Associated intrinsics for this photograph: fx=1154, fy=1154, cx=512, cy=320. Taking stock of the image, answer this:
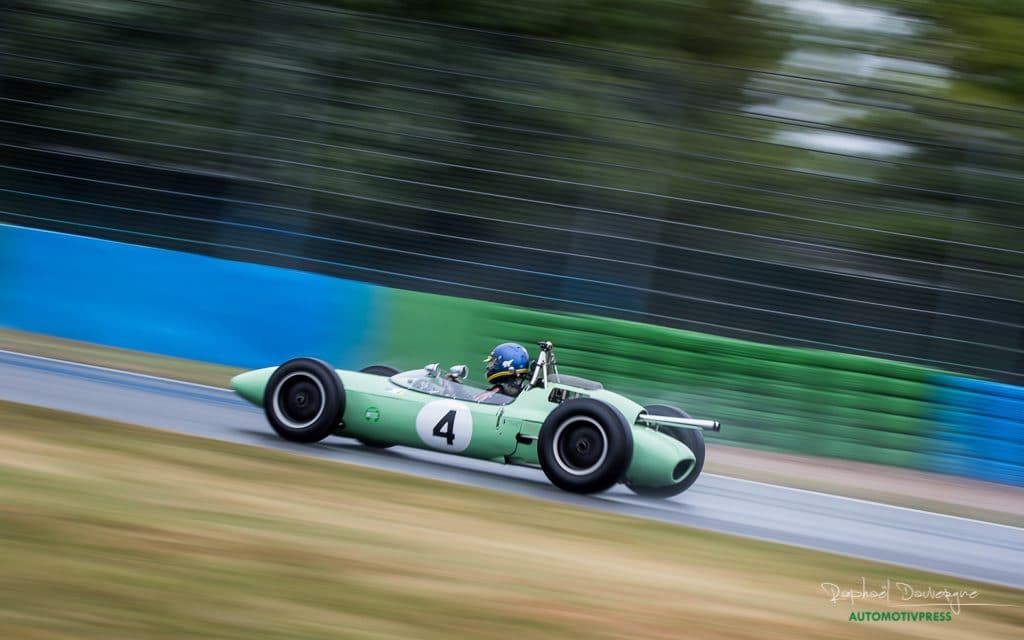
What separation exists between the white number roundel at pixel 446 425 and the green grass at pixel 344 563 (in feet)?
1.68

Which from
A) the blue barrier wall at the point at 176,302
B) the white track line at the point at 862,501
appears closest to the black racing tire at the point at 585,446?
the white track line at the point at 862,501

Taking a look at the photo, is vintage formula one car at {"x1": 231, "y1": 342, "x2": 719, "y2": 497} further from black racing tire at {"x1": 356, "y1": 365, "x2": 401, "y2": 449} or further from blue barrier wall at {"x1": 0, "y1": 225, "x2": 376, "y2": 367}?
blue barrier wall at {"x1": 0, "y1": 225, "x2": 376, "y2": 367}

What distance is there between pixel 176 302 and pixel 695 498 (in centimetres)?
580

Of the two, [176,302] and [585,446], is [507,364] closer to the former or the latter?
[585,446]

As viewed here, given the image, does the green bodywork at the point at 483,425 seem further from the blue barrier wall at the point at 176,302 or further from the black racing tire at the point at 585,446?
the blue barrier wall at the point at 176,302

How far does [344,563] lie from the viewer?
4.79 m

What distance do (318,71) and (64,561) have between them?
838cm

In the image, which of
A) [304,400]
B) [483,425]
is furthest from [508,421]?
[304,400]

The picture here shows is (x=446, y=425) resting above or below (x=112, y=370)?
above

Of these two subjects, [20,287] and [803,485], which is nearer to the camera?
[803,485]

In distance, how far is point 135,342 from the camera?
1117 cm

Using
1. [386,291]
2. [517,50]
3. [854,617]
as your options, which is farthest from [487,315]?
[854,617]

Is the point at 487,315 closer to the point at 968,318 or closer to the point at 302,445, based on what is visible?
the point at 302,445

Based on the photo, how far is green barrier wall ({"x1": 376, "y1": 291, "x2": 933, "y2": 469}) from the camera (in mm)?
10188
